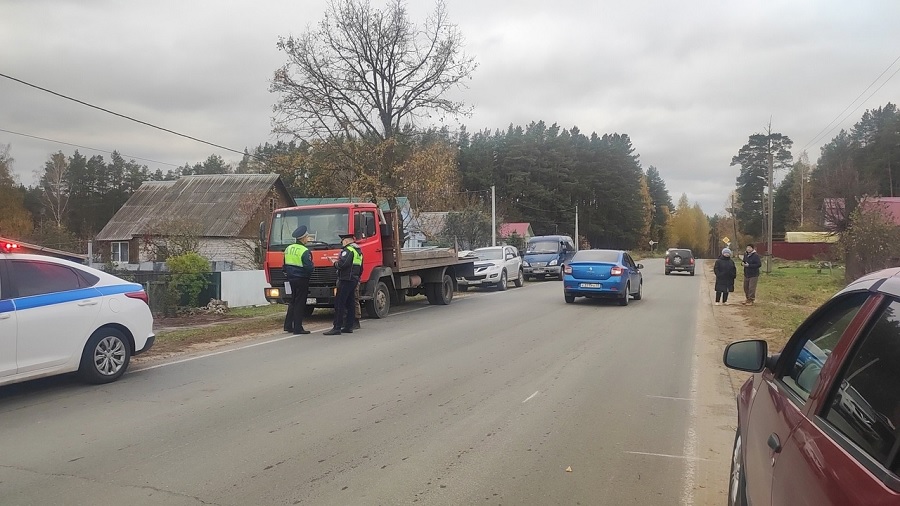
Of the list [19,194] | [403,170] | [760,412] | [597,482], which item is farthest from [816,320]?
[19,194]

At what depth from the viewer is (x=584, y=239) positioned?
82438mm

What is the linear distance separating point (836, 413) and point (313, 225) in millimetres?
12375

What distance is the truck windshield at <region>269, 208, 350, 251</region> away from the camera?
45.0ft

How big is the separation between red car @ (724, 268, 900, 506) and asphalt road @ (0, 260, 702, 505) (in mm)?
1661

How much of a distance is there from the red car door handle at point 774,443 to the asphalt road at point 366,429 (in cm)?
185

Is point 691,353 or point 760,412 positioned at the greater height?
point 760,412

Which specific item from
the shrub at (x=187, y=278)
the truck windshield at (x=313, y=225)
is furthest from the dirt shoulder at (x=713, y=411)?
the shrub at (x=187, y=278)

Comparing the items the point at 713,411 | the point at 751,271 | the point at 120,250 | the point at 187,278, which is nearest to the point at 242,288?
the point at 187,278

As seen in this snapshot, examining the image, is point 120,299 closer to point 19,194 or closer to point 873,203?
point 873,203

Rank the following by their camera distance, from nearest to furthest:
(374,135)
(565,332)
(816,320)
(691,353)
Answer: (816,320) → (691,353) → (565,332) → (374,135)

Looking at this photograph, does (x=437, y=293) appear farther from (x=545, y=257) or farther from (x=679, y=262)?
(x=679, y=262)

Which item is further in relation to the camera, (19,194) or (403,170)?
(19,194)

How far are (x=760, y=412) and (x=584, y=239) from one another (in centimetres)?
8082

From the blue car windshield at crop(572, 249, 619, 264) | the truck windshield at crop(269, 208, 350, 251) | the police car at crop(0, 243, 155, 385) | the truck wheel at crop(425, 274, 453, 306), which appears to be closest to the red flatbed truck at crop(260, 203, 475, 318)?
the truck windshield at crop(269, 208, 350, 251)
